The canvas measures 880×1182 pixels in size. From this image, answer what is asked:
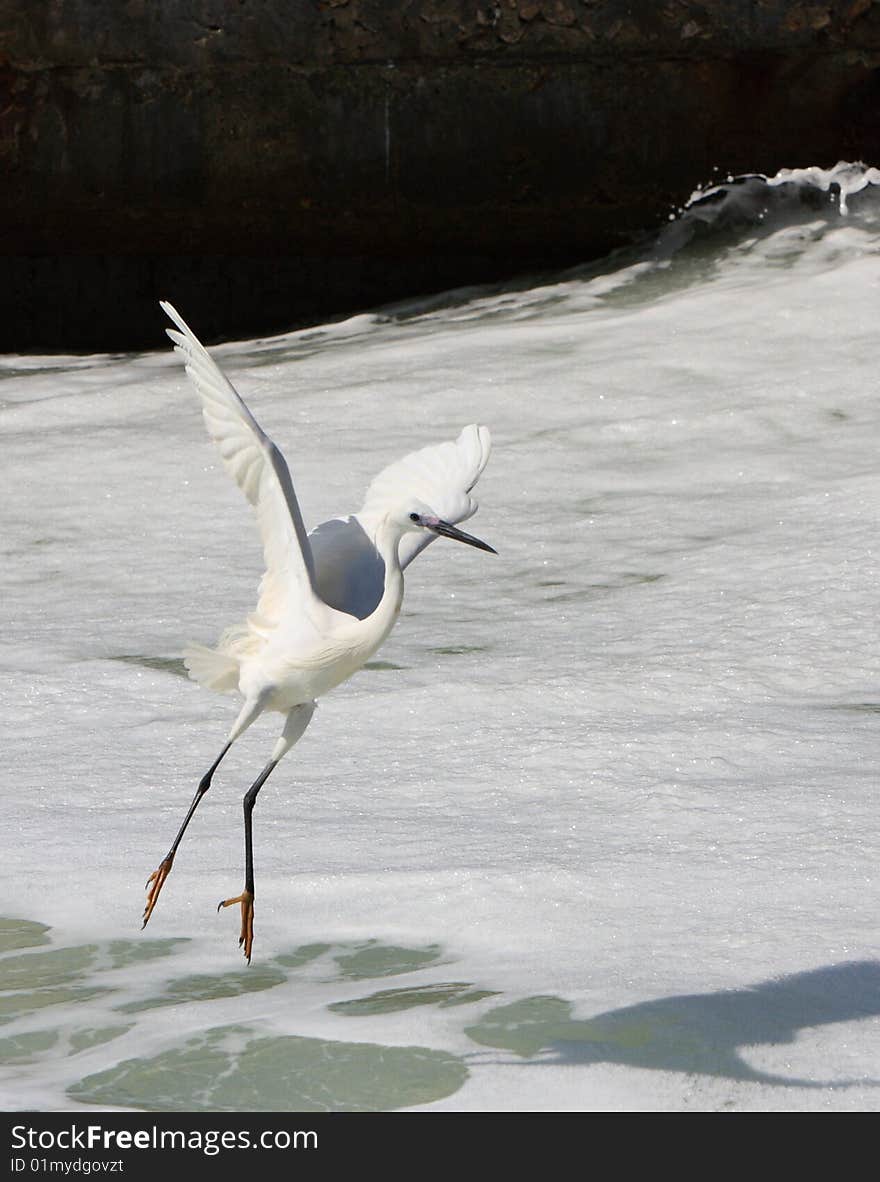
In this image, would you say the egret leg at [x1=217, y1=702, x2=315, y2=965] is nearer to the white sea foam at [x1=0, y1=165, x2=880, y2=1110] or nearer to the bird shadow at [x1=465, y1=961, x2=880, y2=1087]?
the white sea foam at [x1=0, y1=165, x2=880, y2=1110]

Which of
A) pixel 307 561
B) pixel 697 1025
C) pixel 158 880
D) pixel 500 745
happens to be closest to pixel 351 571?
pixel 307 561

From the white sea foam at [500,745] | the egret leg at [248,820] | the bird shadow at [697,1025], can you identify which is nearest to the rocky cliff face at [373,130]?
the white sea foam at [500,745]

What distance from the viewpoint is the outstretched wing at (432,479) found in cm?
296

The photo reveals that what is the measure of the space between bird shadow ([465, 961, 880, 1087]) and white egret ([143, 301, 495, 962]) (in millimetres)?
538

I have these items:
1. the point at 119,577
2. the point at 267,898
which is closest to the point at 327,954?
the point at 267,898

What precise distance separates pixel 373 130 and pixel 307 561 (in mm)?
6912

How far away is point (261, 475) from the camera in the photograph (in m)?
2.88

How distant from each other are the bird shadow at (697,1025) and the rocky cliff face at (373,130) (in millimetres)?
7010

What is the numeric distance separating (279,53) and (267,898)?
6680 millimetres

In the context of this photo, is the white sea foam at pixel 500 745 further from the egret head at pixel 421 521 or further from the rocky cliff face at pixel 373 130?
the rocky cliff face at pixel 373 130

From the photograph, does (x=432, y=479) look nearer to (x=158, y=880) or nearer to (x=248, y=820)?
(x=248, y=820)

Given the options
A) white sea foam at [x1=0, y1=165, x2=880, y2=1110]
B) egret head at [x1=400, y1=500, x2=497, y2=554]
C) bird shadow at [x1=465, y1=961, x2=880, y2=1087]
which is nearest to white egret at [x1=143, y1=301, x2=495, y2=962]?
egret head at [x1=400, y1=500, x2=497, y2=554]
